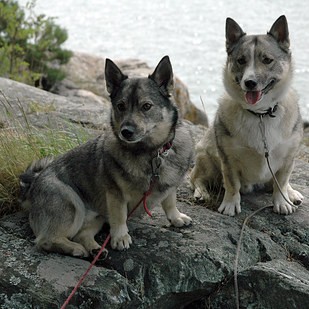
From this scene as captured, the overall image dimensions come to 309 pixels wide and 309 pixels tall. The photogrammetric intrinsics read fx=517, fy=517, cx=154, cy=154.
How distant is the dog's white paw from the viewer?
417cm

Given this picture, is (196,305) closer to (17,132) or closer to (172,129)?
(172,129)

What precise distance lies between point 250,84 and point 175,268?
1.50m

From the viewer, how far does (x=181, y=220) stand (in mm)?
4184

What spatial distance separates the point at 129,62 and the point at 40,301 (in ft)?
29.0

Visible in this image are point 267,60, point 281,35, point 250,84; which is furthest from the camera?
point 281,35

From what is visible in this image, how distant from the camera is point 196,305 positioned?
12.7 feet

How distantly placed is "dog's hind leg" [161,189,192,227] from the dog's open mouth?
97 cm

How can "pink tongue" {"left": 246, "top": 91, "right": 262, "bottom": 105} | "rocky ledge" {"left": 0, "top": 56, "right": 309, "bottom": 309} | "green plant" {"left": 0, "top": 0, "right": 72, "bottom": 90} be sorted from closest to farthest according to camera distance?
"rocky ledge" {"left": 0, "top": 56, "right": 309, "bottom": 309} < "pink tongue" {"left": 246, "top": 91, "right": 262, "bottom": 105} < "green plant" {"left": 0, "top": 0, "right": 72, "bottom": 90}

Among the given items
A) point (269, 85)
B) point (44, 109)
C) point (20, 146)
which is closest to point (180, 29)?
point (44, 109)

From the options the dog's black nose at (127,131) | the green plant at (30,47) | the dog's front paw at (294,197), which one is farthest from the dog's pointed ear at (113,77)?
the green plant at (30,47)

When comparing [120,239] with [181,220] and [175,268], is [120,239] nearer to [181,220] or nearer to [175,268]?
[175,268]

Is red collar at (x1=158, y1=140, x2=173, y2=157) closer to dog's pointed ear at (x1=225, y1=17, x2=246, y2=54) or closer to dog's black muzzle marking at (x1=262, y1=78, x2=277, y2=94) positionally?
dog's black muzzle marking at (x1=262, y1=78, x2=277, y2=94)

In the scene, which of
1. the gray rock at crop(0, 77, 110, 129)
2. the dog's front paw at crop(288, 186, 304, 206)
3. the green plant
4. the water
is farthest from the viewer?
the water

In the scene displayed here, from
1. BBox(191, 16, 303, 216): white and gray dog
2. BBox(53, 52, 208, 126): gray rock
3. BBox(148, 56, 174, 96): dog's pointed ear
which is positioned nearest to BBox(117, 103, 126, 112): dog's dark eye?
BBox(148, 56, 174, 96): dog's pointed ear
